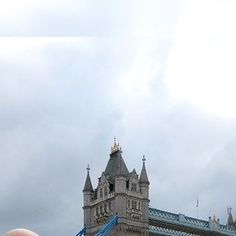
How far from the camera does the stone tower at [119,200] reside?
63.8 meters

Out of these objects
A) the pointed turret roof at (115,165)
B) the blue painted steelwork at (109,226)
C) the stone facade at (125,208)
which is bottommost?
the blue painted steelwork at (109,226)

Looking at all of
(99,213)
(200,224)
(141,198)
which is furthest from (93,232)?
(200,224)

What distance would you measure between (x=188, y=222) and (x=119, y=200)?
11551 mm

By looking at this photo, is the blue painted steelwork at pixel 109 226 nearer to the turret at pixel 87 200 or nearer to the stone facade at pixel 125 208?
the stone facade at pixel 125 208

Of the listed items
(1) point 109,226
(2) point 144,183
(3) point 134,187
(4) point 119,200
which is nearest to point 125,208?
(4) point 119,200

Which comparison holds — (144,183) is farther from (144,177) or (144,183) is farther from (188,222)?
(188,222)

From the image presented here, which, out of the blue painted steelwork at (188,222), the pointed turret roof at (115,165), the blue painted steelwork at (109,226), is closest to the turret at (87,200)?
the pointed turret roof at (115,165)

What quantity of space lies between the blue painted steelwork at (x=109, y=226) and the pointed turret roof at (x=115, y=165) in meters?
4.61

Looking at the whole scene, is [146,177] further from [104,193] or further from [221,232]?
[221,232]

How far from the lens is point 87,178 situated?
71188mm

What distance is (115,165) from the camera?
67.5 m

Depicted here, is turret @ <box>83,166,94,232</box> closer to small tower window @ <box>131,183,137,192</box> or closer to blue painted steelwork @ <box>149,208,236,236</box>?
small tower window @ <box>131,183,137,192</box>

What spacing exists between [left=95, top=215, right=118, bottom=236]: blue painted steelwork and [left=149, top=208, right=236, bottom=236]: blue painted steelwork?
532 cm

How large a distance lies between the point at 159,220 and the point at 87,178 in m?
9.85
